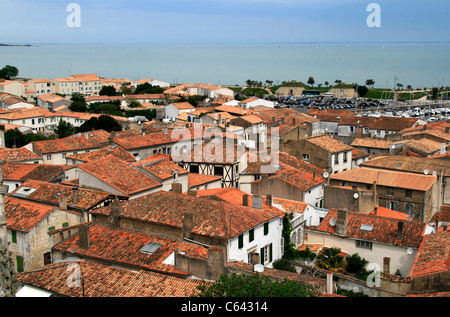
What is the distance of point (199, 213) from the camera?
16328mm

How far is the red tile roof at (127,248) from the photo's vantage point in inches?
567

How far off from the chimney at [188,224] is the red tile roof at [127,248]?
1.18 feet

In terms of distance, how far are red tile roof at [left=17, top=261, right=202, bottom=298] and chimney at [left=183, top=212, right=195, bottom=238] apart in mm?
2279

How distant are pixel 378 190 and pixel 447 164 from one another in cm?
533

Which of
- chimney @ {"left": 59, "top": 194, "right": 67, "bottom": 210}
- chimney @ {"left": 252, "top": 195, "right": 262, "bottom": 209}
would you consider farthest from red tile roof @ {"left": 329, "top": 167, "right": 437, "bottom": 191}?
chimney @ {"left": 59, "top": 194, "right": 67, "bottom": 210}

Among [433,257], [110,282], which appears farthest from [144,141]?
[433,257]

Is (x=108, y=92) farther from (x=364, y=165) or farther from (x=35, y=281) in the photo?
(x=35, y=281)

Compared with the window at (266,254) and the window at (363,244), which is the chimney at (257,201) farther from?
the window at (363,244)

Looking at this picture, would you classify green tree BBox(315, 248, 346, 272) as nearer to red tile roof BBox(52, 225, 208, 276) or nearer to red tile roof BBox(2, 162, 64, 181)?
red tile roof BBox(52, 225, 208, 276)

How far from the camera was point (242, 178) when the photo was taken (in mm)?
27172

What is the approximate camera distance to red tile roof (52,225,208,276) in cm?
1440

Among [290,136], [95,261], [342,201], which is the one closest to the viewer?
[95,261]

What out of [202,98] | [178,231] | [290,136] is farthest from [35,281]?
[202,98]

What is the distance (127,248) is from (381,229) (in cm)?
953
